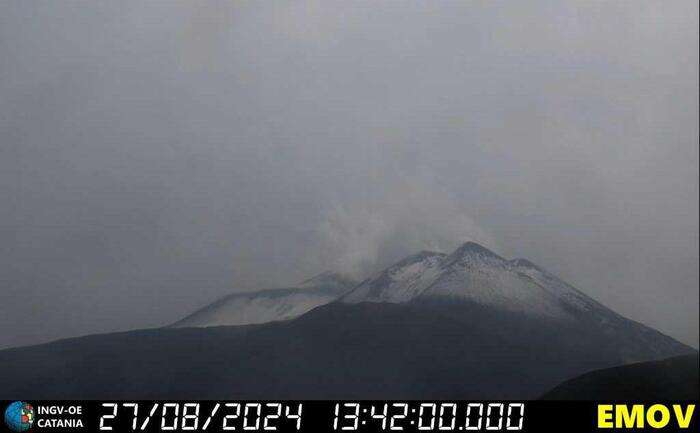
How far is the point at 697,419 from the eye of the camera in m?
69.7

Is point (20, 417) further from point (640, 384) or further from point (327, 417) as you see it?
point (640, 384)

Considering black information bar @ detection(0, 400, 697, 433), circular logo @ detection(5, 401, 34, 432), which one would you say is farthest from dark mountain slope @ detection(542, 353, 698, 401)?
circular logo @ detection(5, 401, 34, 432)

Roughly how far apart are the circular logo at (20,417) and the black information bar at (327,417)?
0.09m

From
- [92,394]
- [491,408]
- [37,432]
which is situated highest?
[92,394]

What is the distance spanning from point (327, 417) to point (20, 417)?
28166mm

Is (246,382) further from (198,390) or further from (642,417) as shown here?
(642,417)

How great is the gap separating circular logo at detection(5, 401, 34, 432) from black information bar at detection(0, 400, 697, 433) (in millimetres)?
90

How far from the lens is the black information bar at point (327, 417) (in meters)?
63.9

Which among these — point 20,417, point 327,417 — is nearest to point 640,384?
point 327,417

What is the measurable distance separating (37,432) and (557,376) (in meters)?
148

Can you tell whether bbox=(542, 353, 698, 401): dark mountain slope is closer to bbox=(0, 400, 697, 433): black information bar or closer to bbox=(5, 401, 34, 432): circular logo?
bbox=(0, 400, 697, 433): black information bar

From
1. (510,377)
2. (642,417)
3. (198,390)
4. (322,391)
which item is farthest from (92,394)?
(642,417)

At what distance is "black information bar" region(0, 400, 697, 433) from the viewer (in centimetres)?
6391

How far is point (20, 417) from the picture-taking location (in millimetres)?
71188
